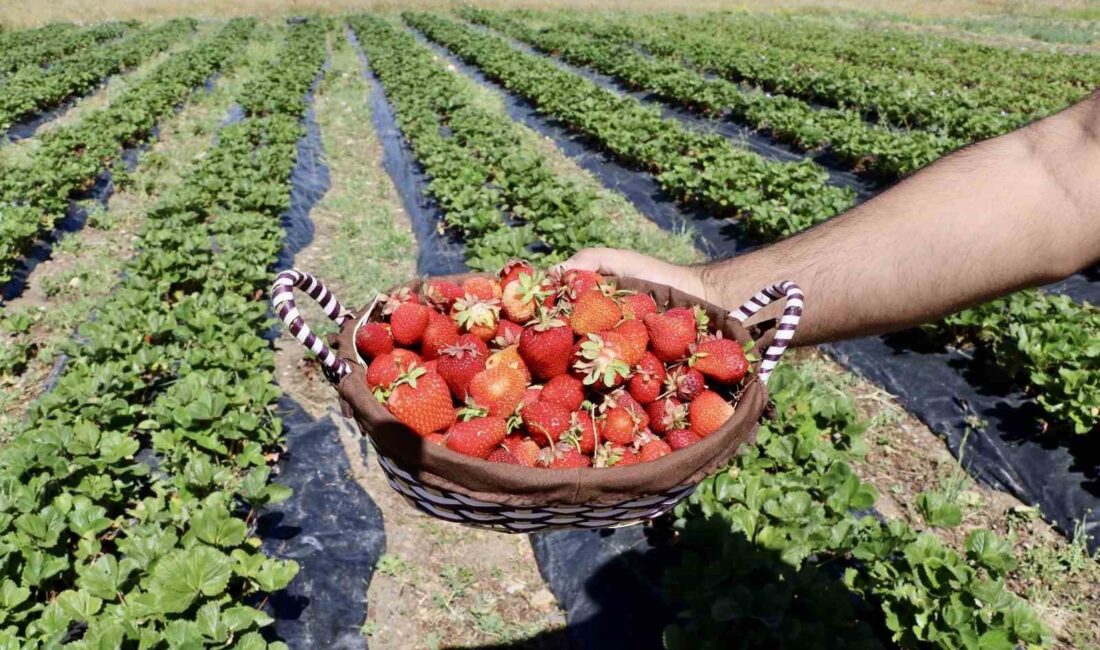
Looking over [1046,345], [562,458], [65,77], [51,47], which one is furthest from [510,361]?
[51,47]

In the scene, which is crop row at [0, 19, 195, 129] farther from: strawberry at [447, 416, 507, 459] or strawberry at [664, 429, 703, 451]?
strawberry at [664, 429, 703, 451]

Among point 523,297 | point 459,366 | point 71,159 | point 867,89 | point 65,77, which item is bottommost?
point 71,159

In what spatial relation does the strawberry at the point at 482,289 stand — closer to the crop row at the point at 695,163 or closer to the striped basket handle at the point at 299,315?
the striped basket handle at the point at 299,315

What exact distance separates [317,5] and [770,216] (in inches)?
1598

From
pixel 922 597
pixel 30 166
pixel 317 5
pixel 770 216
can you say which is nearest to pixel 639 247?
pixel 770 216

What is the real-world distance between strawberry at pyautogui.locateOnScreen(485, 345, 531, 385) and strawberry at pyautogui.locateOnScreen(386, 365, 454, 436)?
0.51 feet

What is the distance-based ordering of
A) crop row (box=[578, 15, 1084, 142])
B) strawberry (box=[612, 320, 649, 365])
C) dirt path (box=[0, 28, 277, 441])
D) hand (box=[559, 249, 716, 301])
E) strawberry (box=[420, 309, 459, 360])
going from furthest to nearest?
crop row (box=[578, 15, 1084, 142])
dirt path (box=[0, 28, 277, 441])
hand (box=[559, 249, 716, 301])
strawberry (box=[420, 309, 459, 360])
strawberry (box=[612, 320, 649, 365])

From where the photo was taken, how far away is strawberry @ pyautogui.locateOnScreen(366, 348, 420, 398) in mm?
1621

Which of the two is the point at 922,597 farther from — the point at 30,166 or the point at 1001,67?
the point at 1001,67

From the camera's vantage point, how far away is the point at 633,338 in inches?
66.9

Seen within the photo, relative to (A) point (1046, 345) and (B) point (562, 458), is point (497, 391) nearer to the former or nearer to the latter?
(B) point (562, 458)

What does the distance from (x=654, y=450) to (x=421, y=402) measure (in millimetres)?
538

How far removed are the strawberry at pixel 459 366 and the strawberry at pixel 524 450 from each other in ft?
0.61

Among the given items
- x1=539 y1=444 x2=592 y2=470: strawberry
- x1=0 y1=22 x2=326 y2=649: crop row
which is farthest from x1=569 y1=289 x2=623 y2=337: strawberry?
x1=0 y1=22 x2=326 y2=649: crop row
